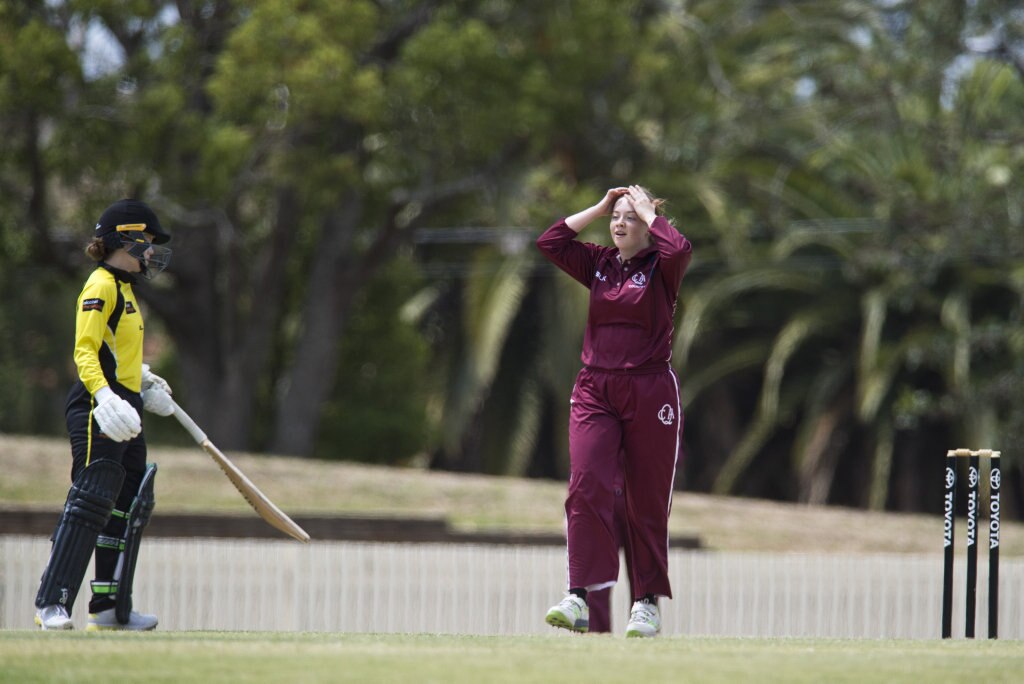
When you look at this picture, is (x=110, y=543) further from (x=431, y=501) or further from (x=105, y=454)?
(x=431, y=501)

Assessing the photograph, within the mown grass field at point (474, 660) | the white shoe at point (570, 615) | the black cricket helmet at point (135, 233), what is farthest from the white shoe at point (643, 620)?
the black cricket helmet at point (135, 233)

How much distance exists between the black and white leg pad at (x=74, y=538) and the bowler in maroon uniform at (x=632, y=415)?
205 cm

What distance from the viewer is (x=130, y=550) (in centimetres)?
704

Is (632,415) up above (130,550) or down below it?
above

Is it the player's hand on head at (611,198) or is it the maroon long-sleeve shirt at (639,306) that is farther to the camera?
the player's hand on head at (611,198)

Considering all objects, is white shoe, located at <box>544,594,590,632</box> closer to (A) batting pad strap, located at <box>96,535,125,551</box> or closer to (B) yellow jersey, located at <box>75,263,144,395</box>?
→ (A) batting pad strap, located at <box>96,535,125,551</box>

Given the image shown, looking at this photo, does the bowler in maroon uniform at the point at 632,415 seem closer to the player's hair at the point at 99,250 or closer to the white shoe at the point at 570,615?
the white shoe at the point at 570,615

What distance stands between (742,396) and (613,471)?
20.5 meters

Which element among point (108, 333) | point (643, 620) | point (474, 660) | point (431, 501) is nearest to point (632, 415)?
point (643, 620)

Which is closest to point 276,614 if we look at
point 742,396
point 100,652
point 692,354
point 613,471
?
point 613,471

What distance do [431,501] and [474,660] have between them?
11.5 meters

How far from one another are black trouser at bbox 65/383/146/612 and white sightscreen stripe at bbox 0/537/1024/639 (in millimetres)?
4963

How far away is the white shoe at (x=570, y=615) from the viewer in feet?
21.0

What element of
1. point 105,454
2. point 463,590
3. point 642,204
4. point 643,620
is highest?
point 642,204
